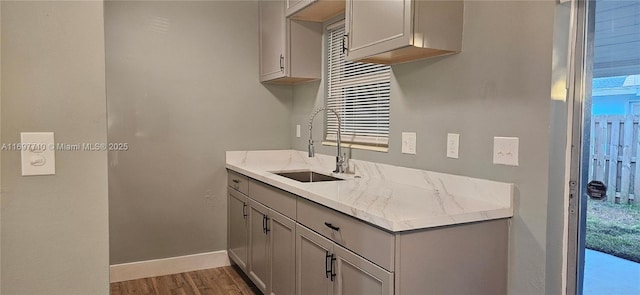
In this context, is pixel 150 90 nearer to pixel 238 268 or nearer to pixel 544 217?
pixel 238 268

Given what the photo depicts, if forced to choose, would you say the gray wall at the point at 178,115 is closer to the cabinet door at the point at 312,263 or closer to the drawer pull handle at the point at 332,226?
the cabinet door at the point at 312,263

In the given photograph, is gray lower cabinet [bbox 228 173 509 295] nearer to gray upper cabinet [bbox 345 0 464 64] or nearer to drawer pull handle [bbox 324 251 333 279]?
drawer pull handle [bbox 324 251 333 279]

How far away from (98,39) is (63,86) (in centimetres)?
18

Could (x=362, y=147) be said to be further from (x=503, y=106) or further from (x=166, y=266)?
(x=166, y=266)

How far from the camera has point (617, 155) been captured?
147cm

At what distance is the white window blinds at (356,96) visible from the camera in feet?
8.74

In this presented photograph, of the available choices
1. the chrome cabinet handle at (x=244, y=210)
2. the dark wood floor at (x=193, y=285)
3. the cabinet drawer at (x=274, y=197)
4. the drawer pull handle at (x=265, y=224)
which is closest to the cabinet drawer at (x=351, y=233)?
the cabinet drawer at (x=274, y=197)

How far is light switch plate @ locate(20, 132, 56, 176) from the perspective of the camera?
4.23 feet

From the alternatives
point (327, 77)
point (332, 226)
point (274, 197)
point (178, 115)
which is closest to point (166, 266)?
point (178, 115)

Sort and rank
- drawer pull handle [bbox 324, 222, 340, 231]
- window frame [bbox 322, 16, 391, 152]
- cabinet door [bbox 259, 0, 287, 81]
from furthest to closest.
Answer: cabinet door [bbox 259, 0, 287, 81]
window frame [bbox 322, 16, 391, 152]
drawer pull handle [bbox 324, 222, 340, 231]

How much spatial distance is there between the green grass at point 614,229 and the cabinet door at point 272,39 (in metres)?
2.19

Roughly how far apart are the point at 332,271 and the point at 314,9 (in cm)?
175

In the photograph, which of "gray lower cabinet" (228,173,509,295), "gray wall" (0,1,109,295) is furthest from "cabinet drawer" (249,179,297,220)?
"gray wall" (0,1,109,295)

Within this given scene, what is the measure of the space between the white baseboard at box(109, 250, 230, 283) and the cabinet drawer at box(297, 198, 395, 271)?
5.37ft
